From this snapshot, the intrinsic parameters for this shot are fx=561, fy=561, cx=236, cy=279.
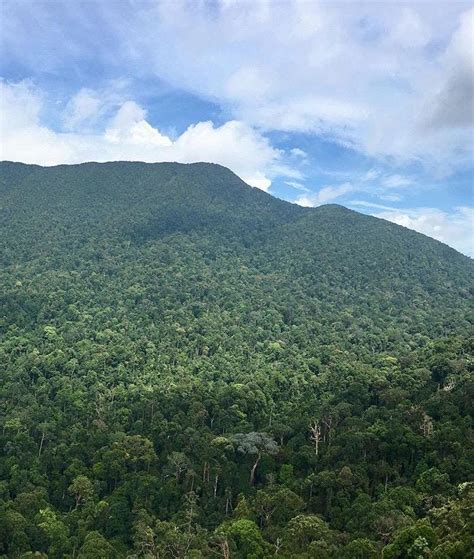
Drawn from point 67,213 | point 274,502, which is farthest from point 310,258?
point 274,502

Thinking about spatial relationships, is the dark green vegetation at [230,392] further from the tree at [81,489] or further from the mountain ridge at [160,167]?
the mountain ridge at [160,167]

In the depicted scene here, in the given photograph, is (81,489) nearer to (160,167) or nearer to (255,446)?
(255,446)

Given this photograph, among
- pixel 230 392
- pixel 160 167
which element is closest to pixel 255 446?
pixel 230 392

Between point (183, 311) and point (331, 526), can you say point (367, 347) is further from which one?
point (331, 526)

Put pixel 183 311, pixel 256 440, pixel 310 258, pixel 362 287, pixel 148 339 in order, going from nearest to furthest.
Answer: pixel 256 440, pixel 148 339, pixel 183 311, pixel 362 287, pixel 310 258

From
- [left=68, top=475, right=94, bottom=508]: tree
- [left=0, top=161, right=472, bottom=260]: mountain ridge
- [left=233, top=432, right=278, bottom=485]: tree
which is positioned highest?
[left=0, top=161, right=472, bottom=260]: mountain ridge

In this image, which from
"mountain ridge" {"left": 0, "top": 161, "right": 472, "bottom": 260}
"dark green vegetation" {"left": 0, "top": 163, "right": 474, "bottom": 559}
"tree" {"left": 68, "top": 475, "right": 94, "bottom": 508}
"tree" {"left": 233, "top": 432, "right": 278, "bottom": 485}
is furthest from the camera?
"mountain ridge" {"left": 0, "top": 161, "right": 472, "bottom": 260}

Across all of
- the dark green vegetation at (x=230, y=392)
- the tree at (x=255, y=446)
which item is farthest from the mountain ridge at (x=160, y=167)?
the tree at (x=255, y=446)

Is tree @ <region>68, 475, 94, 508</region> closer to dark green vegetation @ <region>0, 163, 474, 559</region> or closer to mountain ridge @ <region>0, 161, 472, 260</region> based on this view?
dark green vegetation @ <region>0, 163, 474, 559</region>

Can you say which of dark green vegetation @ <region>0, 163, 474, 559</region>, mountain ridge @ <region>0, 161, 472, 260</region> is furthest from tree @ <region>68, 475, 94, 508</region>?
mountain ridge @ <region>0, 161, 472, 260</region>
